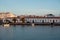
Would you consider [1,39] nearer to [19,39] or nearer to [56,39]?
[19,39]

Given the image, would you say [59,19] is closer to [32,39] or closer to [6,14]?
[6,14]

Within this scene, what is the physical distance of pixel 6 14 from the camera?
280 ft

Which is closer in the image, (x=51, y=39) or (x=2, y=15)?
(x=51, y=39)

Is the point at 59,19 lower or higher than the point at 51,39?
lower

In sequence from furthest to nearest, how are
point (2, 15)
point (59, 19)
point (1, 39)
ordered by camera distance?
point (2, 15) < point (59, 19) < point (1, 39)

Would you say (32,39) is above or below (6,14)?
above

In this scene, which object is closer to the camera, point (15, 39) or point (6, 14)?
point (15, 39)

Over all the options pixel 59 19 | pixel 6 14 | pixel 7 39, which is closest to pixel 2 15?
pixel 6 14

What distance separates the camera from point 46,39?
76.4 ft

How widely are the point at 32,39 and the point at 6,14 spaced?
62823 mm

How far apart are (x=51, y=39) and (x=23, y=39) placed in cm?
252

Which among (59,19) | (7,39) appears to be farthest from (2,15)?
(7,39)

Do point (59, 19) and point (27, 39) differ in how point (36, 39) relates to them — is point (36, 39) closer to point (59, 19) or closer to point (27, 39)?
point (27, 39)

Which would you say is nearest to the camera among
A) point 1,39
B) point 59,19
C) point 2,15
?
point 1,39
